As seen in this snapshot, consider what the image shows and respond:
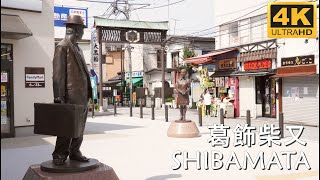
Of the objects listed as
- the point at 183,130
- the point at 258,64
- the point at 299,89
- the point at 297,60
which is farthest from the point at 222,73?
the point at 183,130

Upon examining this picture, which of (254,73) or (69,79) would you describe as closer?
(69,79)

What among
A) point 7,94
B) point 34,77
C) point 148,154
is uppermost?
point 34,77

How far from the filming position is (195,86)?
30078 millimetres

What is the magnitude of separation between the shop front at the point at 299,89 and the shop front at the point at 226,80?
3702mm

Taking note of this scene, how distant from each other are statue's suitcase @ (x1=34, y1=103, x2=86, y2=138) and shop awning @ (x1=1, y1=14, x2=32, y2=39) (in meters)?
6.90

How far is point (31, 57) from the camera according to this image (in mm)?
12672

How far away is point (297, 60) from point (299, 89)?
143cm

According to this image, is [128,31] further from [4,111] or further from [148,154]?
[148,154]

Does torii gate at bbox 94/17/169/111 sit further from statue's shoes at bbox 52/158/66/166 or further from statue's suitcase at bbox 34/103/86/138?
statue's suitcase at bbox 34/103/86/138

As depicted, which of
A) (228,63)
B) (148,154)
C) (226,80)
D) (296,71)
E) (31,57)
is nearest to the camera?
(148,154)

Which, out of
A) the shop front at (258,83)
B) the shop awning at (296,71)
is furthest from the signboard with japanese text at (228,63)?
the shop awning at (296,71)

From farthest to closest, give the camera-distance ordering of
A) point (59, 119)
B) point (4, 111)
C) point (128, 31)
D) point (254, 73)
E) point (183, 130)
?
point (128, 31), point (254, 73), point (4, 111), point (183, 130), point (59, 119)

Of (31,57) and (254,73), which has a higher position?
(31,57)

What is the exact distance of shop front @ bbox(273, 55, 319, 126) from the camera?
Result: 16.2 meters
